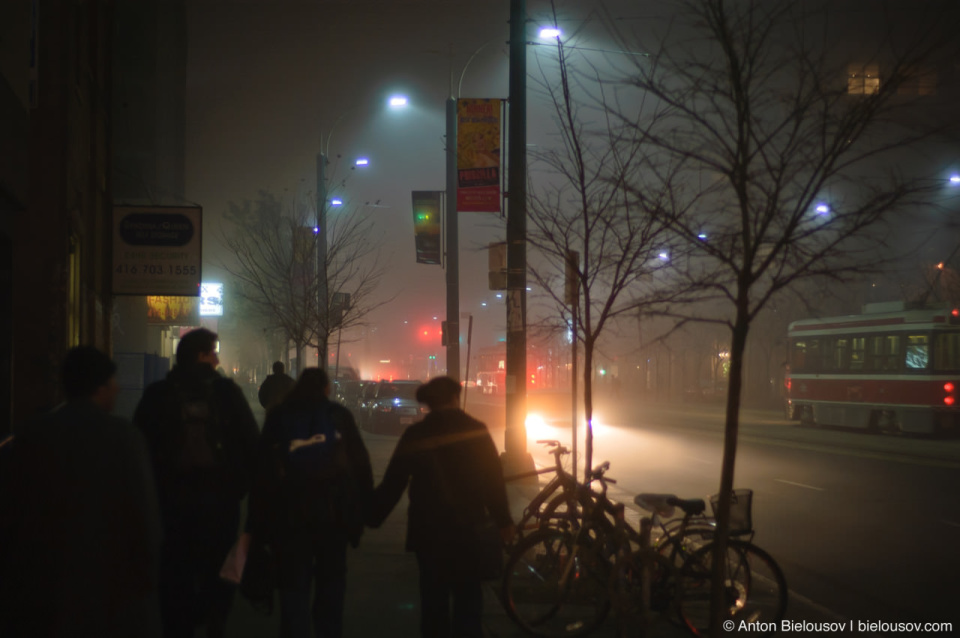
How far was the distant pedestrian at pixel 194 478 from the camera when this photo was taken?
5.12 meters

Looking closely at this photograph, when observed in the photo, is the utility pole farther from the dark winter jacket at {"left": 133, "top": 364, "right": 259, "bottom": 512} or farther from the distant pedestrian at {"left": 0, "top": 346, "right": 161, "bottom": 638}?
the distant pedestrian at {"left": 0, "top": 346, "right": 161, "bottom": 638}

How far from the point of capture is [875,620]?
7.20m

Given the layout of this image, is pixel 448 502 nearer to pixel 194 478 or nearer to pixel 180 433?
pixel 194 478

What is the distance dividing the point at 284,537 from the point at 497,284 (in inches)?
383

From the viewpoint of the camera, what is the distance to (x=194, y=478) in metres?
5.13

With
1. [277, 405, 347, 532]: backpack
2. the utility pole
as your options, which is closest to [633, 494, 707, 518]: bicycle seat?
[277, 405, 347, 532]: backpack

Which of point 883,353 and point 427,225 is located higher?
point 427,225

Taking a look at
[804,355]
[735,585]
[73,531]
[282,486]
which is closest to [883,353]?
[804,355]

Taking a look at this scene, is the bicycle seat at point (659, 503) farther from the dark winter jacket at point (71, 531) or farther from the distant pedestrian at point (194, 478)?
the dark winter jacket at point (71, 531)

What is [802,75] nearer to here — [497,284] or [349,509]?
[349,509]

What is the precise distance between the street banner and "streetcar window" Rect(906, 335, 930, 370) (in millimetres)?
14353

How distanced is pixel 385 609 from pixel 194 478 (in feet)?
7.66

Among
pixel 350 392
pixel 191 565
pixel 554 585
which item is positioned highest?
pixel 191 565

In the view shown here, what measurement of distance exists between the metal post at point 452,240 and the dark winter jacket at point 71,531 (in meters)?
16.4
